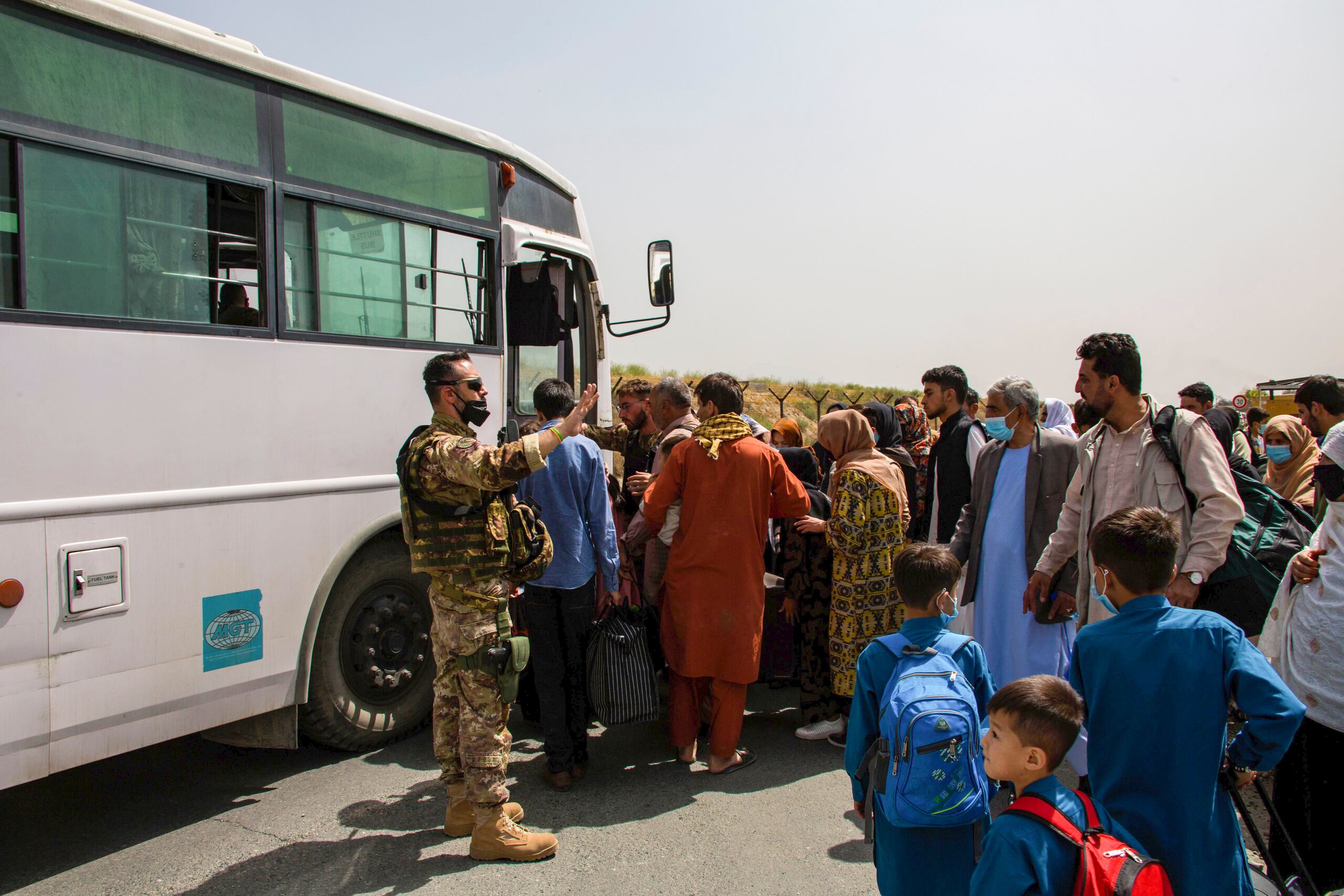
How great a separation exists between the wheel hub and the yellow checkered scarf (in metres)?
1.83

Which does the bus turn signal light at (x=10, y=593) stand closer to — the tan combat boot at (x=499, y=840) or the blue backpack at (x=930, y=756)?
the tan combat boot at (x=499, y=840)

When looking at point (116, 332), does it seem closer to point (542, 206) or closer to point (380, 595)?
point (380, 595)

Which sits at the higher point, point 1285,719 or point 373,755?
point 1285,719

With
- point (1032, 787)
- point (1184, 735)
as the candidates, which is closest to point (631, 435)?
point (1184, 735)

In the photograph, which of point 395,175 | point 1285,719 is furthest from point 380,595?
point 1285,719

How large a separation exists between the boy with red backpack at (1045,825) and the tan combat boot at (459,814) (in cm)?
238

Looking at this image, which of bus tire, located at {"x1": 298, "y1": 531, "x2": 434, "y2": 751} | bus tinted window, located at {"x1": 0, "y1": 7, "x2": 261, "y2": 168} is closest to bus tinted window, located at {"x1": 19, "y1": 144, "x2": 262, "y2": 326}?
bus tinted window, located at {"x1": 0, "y1": 7, "x2": 261, "y2": 168}

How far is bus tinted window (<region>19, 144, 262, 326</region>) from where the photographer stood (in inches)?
130

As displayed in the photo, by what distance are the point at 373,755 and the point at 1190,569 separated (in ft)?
13.0

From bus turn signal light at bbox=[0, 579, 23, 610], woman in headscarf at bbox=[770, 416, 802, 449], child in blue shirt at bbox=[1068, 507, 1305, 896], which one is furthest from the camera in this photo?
woman in headscarf at bbox=[770, 416, 802, 449]

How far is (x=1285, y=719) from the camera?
2.09m

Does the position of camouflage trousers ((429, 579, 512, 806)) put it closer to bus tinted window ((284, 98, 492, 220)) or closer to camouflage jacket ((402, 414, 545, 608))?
camouflage jacket ((402, 414, 545, 608))

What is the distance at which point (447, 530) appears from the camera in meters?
3.52

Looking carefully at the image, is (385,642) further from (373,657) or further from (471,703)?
(471,703)
